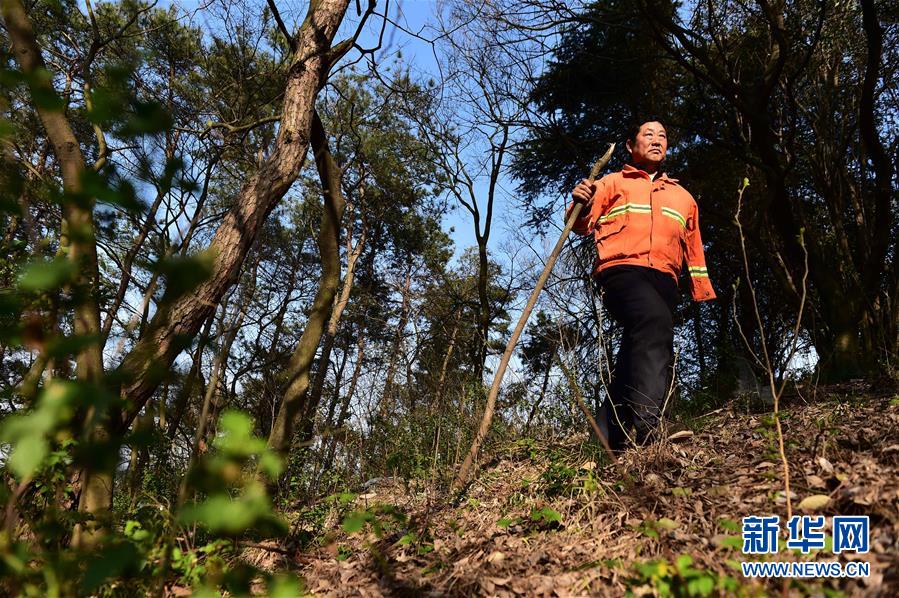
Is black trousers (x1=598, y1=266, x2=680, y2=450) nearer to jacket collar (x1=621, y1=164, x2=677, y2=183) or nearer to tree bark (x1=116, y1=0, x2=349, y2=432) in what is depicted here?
jacket collar (x1=621, y1=164, x2=677, y2=183)

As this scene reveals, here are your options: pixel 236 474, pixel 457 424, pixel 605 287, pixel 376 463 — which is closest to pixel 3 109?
pixel 236 474

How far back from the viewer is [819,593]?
151 cm

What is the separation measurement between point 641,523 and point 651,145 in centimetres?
250

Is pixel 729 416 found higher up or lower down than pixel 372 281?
lower down

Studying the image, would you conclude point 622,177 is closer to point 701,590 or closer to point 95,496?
point 701,590

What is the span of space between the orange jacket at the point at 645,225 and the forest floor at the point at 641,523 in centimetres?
107

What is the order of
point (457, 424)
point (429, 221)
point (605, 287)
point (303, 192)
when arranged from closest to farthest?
point (605, 287) → point (457, 424) → point (303, 192) → point (429, 221)

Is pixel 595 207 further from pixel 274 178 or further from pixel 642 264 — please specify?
pixel 274 178

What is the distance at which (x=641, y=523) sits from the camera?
2131 mm

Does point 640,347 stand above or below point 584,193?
below

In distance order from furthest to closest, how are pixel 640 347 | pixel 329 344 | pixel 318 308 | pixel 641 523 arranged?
pixel 329 344 < pixel 318 308 < pixel 640 347 < pixel 641 523

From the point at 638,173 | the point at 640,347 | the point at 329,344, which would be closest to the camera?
the point at 640,347

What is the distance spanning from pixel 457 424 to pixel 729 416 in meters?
2.04

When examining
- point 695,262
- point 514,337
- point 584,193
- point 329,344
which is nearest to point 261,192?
point 514,337
